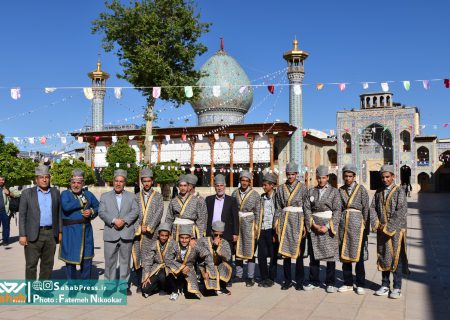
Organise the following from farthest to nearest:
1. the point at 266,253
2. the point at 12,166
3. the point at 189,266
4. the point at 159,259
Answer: the point at 12,166 < the point at 266,253 < the point at 159,259 < the point at 189,266

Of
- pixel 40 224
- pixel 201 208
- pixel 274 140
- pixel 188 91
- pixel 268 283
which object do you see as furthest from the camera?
pixel 274 140

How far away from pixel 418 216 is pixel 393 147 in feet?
76.6

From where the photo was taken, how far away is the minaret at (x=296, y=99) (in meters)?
33.9

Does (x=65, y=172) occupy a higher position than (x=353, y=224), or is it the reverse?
(x=65, y=172)

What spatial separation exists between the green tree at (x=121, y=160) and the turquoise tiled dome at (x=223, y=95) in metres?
6.61

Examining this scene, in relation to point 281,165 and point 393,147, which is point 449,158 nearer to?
point 393,147

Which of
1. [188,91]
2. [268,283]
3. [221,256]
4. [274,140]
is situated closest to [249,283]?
[268,283]

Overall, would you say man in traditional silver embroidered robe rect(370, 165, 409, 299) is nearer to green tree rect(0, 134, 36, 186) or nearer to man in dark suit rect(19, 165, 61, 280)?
man in dark suit rect(19, 165, 61, 280)

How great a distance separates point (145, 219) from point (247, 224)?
4.90ft

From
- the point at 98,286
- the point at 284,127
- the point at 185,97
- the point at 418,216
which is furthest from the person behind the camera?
the point at 284,127

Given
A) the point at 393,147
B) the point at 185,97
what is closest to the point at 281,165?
the point at 393,147

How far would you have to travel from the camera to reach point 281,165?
35.4m

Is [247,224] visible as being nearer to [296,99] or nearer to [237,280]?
[237,280]

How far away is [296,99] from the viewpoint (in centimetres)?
3466
